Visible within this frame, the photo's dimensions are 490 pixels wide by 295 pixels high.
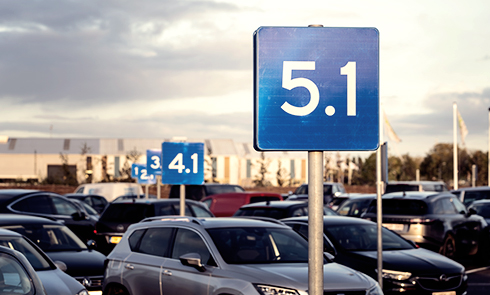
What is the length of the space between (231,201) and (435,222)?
335 inches

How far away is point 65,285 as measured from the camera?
7883 millimetres

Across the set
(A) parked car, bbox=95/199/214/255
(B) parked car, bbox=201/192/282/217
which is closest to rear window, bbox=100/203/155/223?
(A) parked car, bbox=95/199/214/255

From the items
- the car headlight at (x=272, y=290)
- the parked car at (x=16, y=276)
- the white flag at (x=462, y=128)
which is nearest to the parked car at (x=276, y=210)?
the car headlight at (x=272, y=290)

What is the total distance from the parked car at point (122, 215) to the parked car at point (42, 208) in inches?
21.0

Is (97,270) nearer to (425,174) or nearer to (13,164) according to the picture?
(13,164)

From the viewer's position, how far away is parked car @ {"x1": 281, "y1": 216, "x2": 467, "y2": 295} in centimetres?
1062

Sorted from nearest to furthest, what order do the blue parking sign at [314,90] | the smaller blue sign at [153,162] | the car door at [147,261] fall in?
1. the blue parking sign at [314,90]
2. the car door at [147,261]
3. the smaller blue sign at [153,162]

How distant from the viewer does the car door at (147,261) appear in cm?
874

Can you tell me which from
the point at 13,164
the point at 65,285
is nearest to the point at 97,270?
the point at 65,285

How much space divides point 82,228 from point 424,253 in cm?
888

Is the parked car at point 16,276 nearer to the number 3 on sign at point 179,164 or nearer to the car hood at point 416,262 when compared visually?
the car hood at point 416,262

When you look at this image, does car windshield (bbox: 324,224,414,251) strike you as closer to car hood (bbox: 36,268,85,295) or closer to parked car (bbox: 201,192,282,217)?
car hood (bbox: 36,268,85,295)

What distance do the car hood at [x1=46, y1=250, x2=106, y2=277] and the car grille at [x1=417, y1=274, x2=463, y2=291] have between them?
185 inches

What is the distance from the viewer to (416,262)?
36.1ft
